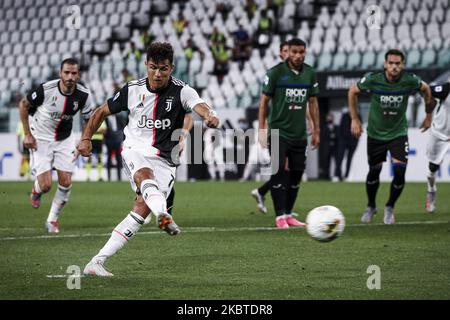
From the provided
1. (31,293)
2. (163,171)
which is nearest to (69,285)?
(31,293)

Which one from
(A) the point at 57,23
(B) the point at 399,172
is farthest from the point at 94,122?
(A) the point at 57,23

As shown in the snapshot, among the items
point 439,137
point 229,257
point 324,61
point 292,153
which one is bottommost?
point 229,257

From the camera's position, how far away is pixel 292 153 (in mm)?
12609

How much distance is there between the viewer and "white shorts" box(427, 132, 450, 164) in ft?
49.4

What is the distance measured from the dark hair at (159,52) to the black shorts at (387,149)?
544 cm

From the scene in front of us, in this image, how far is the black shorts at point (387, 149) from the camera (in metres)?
12.5

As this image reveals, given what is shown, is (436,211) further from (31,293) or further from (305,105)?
(31,293)

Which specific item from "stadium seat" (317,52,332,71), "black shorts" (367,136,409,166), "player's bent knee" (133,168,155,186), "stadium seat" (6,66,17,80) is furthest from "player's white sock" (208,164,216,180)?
"player's bent knee" (133,168,155,186)

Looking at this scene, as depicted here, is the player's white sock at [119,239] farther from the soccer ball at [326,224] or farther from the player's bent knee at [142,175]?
the soccer ball at [326,224]

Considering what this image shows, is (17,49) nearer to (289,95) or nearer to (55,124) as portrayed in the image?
(55,124)

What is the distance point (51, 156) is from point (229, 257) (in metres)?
4.32

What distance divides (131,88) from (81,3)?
98.4 feet

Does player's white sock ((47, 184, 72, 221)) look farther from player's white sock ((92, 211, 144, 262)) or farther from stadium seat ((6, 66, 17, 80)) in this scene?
stadium seat ((6, 66, 17, 80))

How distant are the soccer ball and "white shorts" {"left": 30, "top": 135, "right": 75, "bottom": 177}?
4907 millimetres
